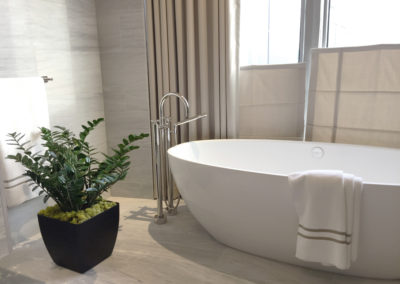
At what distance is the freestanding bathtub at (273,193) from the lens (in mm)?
1555

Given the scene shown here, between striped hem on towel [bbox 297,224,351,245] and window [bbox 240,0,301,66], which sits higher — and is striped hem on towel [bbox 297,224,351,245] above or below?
below

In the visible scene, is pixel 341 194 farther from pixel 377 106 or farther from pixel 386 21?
pixel 386 21

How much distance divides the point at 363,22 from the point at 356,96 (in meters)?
0.54

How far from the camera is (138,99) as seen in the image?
284cm

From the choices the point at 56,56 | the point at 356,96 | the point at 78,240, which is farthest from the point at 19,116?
the point at 356,96

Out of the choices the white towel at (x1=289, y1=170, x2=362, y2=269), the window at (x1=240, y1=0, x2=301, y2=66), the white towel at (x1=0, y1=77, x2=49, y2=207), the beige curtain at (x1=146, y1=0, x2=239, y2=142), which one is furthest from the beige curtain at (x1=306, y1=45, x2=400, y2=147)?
the white towel at (x1=0, y1=77, x2=49, y2=207)

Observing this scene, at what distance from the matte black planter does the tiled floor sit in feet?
0.19

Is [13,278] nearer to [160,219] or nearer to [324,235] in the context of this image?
[160,219]

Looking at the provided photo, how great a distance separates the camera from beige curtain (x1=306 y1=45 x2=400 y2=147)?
2297 millimetres

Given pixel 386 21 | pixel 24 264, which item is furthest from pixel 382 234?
pixel 24 264

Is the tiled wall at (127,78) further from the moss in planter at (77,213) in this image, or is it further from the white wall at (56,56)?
the moss in planter at (77,213)

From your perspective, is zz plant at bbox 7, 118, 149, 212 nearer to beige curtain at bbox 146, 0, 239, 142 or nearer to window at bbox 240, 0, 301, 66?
beige curtain at bbox 146, 0, 239, 142

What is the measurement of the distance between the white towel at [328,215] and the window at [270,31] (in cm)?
142

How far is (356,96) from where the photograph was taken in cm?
241
